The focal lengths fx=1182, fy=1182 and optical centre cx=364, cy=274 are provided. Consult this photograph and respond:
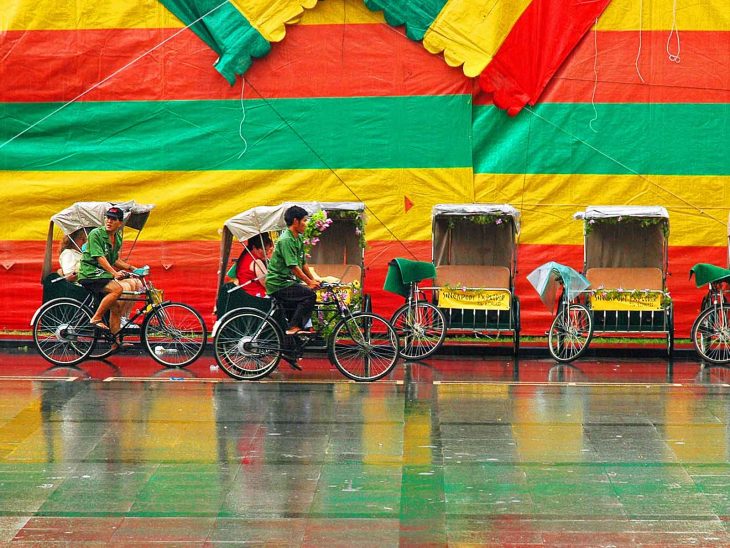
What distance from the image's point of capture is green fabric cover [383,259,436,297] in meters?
15.2

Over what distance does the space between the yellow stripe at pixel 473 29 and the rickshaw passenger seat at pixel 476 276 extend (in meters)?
2.93

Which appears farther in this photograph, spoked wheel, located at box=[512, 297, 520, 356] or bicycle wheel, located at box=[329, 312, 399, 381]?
spoked wheel, located at box=[512, 297, 520, 356]

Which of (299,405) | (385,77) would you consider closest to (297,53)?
(385,77)

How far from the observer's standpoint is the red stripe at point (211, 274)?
1673 cm

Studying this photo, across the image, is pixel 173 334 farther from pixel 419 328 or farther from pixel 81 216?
pixel 419 328

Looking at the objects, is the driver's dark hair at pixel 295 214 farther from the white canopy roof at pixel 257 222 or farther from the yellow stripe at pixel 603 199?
the yellow stripe at pixel 603 199

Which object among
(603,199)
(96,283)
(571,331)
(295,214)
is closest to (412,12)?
(603,199)

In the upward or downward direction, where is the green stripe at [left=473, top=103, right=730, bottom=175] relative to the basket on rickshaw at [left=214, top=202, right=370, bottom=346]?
upward

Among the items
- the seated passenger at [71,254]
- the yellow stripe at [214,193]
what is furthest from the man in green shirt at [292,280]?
the yellow stripe at [214,193]

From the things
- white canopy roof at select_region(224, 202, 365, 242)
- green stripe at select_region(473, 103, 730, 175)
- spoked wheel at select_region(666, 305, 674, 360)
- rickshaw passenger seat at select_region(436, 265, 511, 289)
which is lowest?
spoked wheel at select_region(666, 305, 674, 360)

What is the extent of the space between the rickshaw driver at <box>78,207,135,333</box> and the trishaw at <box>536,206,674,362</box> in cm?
548

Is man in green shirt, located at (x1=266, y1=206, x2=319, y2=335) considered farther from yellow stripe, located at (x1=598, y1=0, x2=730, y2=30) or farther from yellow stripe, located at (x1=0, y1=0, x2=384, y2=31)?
yellow stripe, located at (x1=598, y1=0, x2=730, y2=30)

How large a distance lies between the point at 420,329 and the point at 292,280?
2.58 metres

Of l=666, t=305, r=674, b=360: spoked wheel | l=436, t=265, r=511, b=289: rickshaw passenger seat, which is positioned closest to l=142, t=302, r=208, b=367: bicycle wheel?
l=436, t=265, r=511, b=289: rickshaw passenger seat
